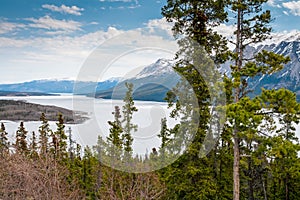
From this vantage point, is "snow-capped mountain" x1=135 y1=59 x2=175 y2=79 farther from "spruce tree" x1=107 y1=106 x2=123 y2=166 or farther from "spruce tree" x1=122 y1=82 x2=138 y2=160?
"spruce tree" x1=107 y1=106 x2=123 y2=166

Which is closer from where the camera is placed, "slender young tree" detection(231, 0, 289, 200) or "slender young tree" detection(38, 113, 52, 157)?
"slender young tree" detection(231, 0, 289, 200)

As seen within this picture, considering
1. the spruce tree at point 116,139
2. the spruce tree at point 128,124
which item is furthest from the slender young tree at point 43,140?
the spruce tree at point 128,124

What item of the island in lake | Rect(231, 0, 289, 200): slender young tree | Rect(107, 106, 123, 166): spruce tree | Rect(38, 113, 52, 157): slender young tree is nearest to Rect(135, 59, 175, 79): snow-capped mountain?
Rect(231, 0, 289, 200): slender young tree

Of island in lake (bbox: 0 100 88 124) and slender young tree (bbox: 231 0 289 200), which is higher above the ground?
slender young tree (bbox: 231 0 289 200)

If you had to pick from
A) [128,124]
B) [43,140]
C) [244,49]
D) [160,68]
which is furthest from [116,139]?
[244,49]

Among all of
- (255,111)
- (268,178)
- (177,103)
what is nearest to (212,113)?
(177,103)

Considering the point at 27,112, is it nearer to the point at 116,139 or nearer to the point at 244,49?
the point at 116,139

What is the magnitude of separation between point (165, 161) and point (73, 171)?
55.0ft

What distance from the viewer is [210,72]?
49.2 feet

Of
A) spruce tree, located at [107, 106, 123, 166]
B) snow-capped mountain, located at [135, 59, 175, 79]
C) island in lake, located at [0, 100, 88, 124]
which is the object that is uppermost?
snow-capped mountain, located at [135, 59, 175, 79]

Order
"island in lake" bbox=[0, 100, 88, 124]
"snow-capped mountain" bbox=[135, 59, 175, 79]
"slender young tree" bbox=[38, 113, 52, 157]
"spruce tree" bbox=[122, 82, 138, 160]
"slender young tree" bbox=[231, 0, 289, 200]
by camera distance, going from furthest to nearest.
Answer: "island in lake" bbox=[0, 100, 88, 124] → "spruce tree" bbox=[122, 82, 138, 160] → "slender young tree" bbox=[38, 113, 52, 157] → "snow-capped mountain" bbox=[135, 59, 175, 79] → "slender young tree" bbox=[231, 0, 289, 200]

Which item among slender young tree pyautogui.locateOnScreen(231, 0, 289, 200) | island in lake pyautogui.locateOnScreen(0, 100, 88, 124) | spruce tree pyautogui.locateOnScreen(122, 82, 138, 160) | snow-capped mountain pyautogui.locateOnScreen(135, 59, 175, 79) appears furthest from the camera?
island in lake pyautogui.locateOnScreen(0, 100, 88, 124)

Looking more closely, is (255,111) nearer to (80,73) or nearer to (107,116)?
(80,73)

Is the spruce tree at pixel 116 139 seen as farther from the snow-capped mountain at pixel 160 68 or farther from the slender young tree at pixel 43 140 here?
the snow-capped mountain at pixel 160 68
